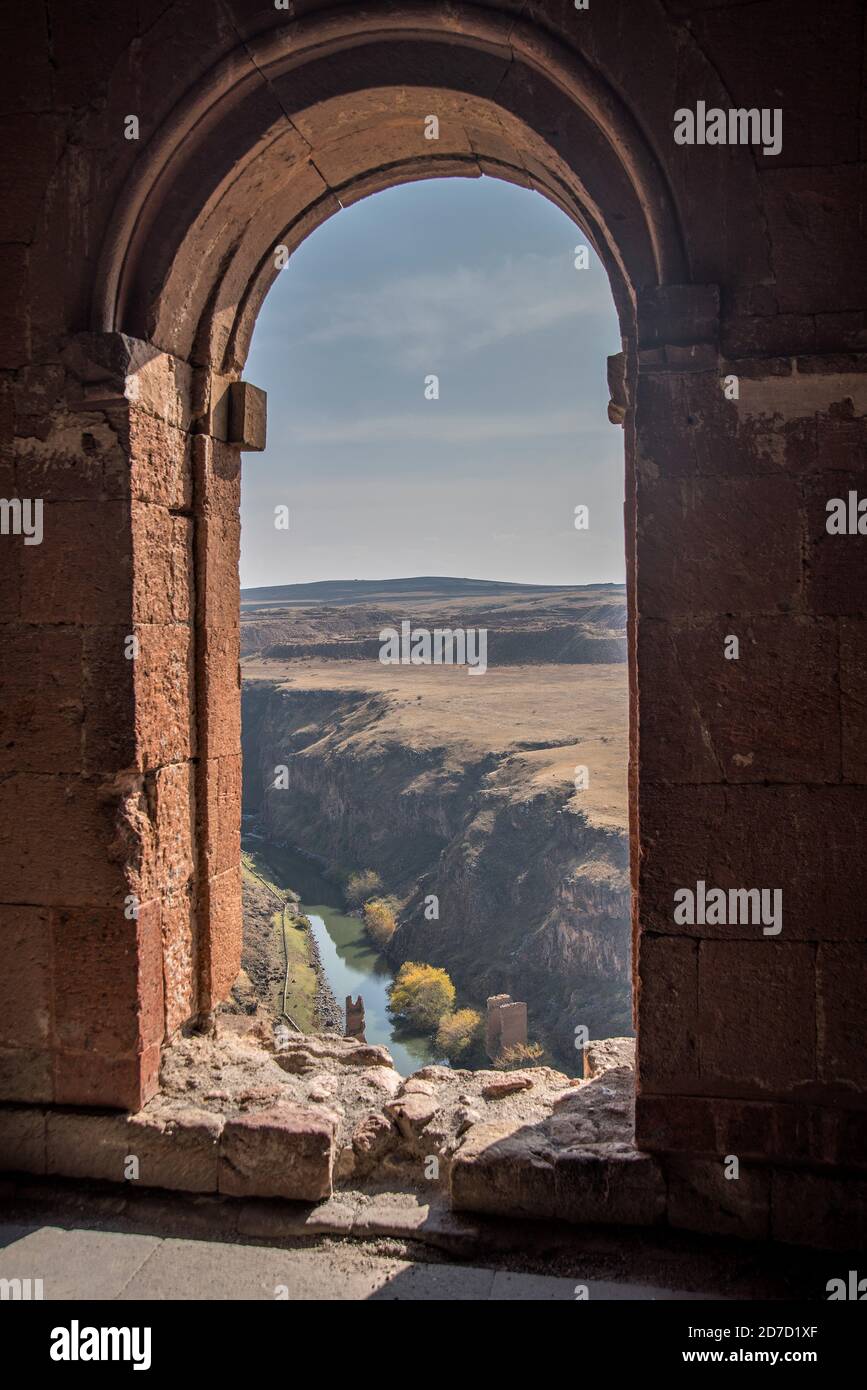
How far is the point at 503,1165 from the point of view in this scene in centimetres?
322

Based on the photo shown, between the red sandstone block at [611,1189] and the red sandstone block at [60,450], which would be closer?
the red sandstone block at [611,1189]

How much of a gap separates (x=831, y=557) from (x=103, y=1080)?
3177 millimetres

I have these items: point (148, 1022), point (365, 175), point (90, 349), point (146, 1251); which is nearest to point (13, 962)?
point (148, 1022)

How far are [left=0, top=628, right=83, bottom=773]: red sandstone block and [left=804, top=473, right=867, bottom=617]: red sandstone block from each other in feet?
8.44

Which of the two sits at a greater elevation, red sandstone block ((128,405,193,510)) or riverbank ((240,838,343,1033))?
red sandstone block ((128,405,193,510))

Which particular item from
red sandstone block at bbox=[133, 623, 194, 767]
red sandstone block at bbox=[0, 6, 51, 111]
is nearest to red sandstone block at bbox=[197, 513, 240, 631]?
red sandstone block at bbox=[133, 623, 194, 767]

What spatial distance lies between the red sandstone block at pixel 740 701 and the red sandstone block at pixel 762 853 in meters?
0.07

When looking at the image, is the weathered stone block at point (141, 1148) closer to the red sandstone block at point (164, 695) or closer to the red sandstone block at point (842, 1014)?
the red sandstone block at point (164, 695)

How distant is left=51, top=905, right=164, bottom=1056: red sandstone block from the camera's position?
11.4ft

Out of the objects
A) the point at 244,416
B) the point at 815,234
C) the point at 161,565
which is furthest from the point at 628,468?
the point at 161,565

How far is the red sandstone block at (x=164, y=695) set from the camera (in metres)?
3.49

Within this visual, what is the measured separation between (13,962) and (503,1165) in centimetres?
196

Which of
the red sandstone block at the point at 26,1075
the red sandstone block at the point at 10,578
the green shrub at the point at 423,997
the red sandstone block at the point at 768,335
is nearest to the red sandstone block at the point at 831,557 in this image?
the red sandstone block at the point at 768,335

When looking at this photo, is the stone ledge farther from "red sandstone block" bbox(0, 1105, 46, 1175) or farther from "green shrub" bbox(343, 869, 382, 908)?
"green shrub" bbox(343, 869, 382, 908)
